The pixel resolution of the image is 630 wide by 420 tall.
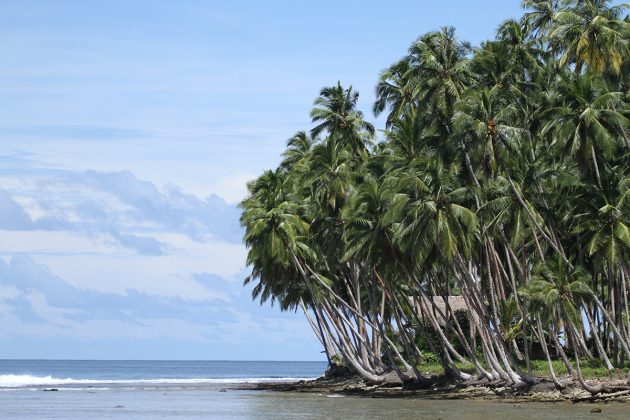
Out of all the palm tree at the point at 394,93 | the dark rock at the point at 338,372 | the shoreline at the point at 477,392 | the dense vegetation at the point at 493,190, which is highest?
the palm tree at the point at 394,93

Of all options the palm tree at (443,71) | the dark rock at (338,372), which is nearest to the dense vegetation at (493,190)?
the palm tree at (443,71)

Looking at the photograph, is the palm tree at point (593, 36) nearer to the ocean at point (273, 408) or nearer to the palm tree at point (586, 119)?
the palm tree at point (586, 119)

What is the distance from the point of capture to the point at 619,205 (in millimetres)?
40781

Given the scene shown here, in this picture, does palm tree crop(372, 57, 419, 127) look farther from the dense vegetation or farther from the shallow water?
the shallow water

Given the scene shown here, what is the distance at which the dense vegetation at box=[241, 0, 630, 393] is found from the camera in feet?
139

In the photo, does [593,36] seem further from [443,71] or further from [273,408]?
[273,408]

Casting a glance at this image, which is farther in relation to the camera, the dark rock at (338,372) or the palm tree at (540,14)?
the dark rock at (338,372)

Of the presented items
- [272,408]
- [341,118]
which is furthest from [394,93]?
[272,408]

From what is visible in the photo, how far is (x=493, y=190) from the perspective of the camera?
4578 centimetres

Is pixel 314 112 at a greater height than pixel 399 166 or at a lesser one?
greater

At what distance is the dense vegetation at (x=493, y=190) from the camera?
42281 millimetres

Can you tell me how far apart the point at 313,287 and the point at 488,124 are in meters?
23.9

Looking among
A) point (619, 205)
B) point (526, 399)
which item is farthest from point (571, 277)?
point (526, 399)

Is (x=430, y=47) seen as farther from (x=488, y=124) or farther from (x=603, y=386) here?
(x=603, y=386)
